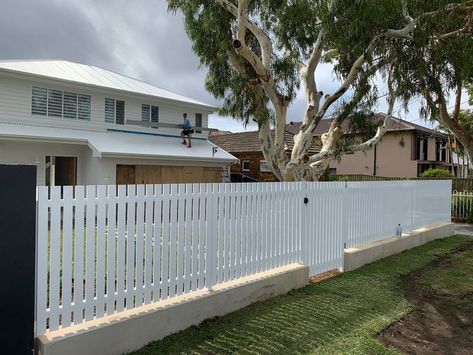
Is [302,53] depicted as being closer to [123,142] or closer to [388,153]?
[123,142]

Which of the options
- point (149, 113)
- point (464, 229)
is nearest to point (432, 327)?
point (464, 229)

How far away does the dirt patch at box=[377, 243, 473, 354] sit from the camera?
468 cm

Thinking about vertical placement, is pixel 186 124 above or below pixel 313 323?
above

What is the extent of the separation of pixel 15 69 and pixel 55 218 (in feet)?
47.6

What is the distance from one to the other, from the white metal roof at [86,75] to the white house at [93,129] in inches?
2.6

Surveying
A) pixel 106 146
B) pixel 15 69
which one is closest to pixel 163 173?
pixel 106 146

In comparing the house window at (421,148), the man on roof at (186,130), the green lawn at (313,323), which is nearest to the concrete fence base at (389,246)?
the green lawn at (313,323)

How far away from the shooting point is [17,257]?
11.2 ft

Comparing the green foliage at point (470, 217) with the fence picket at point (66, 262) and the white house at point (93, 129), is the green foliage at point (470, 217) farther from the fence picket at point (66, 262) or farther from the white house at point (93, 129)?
the fence picket at point (66, 262)

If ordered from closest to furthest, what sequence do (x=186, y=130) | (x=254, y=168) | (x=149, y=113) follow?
1. (x=149, y=113)
2. (x=186, y=130)
3. (x=254, y=168)

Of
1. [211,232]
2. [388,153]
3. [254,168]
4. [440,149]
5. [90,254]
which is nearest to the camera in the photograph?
[90,254]

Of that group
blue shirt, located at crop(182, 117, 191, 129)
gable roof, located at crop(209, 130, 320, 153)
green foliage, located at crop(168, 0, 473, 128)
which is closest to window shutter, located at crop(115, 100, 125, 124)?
blue shirt, located at crop(182, 117, 191, 129)

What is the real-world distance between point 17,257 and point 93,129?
15.8 metres

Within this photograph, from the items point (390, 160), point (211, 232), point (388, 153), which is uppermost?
point (388, 153)
